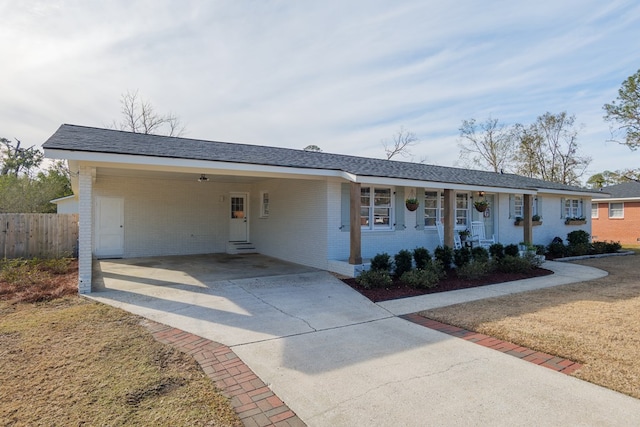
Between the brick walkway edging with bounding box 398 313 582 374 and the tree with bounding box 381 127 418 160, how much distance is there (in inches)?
1094

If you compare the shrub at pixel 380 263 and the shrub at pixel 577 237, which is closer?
the shrub at pixel 380 263

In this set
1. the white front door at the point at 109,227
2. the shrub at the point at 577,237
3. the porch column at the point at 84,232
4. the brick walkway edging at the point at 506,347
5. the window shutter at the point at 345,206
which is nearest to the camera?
the brick walkway edging at the point at 506,347

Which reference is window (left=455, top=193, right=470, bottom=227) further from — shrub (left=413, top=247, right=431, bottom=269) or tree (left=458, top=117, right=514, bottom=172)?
tree (left=458, top=117, right=514, bottom=172)

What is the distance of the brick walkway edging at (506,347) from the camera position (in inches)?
155

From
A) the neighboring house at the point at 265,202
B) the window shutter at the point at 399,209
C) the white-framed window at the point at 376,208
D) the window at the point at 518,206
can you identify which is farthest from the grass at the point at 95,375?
the window at the point at 518,206

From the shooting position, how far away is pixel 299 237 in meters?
11.0

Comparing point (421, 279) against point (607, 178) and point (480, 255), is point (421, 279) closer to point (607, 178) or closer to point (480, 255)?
point (480, 255)

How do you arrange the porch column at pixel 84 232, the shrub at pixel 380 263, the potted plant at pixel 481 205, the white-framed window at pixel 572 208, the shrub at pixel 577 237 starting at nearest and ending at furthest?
the porch column at pixel 84 232 → the shrub at pixel 380 263 → the potted plant at pixel 481 205 → the shrub at pixel 577 237 → the white-framed window at pixel 572 208

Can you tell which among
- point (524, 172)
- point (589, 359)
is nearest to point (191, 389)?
point (589, 359)

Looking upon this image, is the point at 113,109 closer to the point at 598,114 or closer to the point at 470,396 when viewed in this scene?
the point at 470,396

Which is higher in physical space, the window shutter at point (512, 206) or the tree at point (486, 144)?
the tree at point (486, 144)

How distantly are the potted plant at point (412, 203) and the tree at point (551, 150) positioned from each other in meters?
24.8

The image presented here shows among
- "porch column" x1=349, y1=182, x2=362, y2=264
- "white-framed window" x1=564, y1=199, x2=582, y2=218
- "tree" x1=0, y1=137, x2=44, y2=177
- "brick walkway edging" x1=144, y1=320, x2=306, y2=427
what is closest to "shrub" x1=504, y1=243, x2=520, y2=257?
"porch column" x1=349, y1=182, x2=362, y2=264

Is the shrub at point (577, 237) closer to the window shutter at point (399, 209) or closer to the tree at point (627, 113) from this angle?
the window shutter at point (399, 209)
